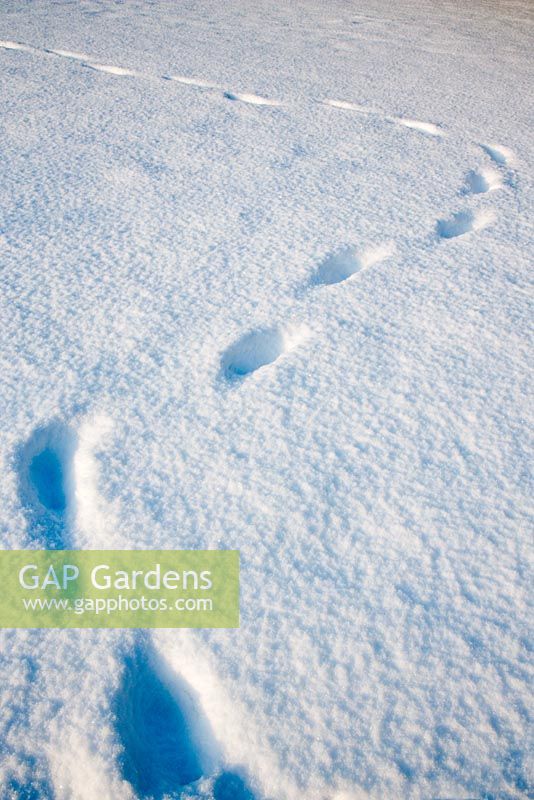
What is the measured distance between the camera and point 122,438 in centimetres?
81

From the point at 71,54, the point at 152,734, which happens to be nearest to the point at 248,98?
the point at 71,54

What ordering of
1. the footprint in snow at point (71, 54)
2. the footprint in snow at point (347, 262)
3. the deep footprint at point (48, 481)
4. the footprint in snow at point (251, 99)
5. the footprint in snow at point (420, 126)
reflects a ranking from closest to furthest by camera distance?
the deep footprint at point (48, 481)
the footprint in snow at point (347, 262)
the footprint in snow at point (420, 126)
the footprint in snow at point (251, 99)
the footprint in snow at point (71, 54)

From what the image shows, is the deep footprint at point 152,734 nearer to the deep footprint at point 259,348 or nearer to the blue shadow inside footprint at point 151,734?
the blue shadow inside footprint at point 151,734

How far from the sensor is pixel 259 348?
971 mm

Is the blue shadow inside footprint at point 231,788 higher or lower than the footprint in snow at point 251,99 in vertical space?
lower

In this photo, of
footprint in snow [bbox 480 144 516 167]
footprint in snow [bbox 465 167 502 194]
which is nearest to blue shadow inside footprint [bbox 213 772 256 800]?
footprint in snow [bbox 465 167 502 194]

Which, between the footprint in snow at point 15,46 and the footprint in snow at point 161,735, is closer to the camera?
the footprint in snow at point 161,735

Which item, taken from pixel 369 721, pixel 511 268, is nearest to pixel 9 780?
pixel 369 721

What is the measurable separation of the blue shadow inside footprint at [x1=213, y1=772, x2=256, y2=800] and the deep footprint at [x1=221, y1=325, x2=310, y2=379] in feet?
1.83

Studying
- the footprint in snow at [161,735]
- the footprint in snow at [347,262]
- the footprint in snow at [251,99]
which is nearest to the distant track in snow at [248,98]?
the footprint in snow at [251,99]

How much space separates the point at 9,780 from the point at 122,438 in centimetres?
42

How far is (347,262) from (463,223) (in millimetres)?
348

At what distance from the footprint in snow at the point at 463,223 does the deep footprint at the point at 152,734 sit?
1078 millimetres

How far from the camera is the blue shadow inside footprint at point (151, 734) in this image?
0.54m
